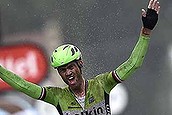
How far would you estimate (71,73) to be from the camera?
2.16 m

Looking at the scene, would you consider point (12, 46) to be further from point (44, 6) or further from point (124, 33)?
point (124, 33)

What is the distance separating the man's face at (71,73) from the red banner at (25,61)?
1934 mm

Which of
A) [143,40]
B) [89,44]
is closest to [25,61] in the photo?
[89,44]

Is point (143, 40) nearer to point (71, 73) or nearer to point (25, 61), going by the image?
point (71, 73)

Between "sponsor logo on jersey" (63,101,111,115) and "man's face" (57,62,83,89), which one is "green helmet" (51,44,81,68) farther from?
"sponsor logo on jersey" (63,101,111,115)


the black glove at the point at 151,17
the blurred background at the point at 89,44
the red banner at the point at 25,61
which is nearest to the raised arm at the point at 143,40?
the black glove at the point at 151,17

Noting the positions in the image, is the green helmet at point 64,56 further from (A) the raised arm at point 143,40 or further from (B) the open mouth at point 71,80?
(A) the raised arm at point 143,40

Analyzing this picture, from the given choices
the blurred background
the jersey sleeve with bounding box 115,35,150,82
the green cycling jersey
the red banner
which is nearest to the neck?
the green cycling jersey

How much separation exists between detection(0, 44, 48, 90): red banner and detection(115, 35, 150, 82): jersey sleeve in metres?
1.91

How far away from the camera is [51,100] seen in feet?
7.39

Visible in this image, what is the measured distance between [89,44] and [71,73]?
2.06 meters

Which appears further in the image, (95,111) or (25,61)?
(25,61)

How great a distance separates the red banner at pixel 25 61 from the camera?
13.7 ft

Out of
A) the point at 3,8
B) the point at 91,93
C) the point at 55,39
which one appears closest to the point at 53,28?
the point at 55,39
